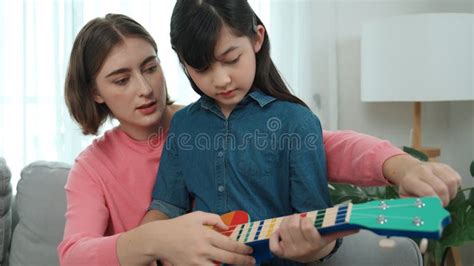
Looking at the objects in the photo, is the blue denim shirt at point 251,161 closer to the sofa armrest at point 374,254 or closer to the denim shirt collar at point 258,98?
the denim shirt collar at point 258,98

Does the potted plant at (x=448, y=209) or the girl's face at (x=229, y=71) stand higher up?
the girl's face at (x=229, y=71)

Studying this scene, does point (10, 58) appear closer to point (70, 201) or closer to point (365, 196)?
point (70, 201)

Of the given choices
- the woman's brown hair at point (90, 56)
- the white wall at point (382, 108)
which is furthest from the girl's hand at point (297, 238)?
the white wall at point (382, 108)

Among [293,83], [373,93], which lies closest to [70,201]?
[373,93]

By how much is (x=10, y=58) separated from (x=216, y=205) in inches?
68.7

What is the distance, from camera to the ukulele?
0.59 meters

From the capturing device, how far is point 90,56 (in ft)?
3.82

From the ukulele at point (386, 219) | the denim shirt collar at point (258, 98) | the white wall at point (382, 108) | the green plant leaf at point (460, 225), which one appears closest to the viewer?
the ukulele at point (386, 219)

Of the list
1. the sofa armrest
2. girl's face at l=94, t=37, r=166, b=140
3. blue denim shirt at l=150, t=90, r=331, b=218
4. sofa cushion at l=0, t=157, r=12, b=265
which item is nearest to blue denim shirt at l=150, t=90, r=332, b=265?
blue denim shirt at l=150, t=90, r=331, b=218

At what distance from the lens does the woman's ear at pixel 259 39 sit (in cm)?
102

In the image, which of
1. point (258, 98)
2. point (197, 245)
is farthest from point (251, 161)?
point (197, 245)

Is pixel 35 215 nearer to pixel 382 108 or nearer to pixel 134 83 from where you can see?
pixel 134 83

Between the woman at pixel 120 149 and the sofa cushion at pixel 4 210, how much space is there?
21.1 inches

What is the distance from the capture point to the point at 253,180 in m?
0.98
